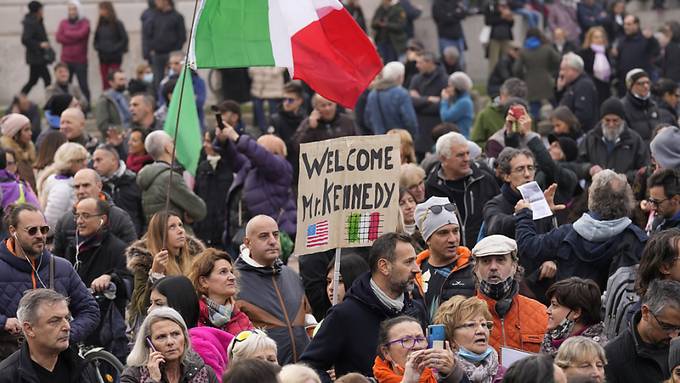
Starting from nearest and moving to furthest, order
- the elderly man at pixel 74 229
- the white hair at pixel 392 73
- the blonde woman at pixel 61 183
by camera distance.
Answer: the elderly man at pixel 74 229 → the blonde woman at pixel 61 183 → the white hair at pixel 392 73

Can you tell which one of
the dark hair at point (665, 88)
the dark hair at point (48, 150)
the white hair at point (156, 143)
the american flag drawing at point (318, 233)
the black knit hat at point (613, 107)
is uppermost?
the american flag drawing at point (318, 233)

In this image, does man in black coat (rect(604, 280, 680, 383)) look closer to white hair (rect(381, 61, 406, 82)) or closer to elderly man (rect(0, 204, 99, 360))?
elderly man (rect(0, 204, 99, 360))

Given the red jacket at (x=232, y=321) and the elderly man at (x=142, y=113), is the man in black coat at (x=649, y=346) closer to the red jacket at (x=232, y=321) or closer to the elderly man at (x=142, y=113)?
the red jacket at (x=232, y=321)

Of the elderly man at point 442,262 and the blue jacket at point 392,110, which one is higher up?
the elderly man at point 442,262

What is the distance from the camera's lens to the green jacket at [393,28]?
24.5 meters

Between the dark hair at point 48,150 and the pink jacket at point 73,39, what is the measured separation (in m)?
9.02

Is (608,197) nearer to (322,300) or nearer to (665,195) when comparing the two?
(665,195)

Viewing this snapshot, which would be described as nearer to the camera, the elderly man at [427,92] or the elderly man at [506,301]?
Result: the elderly man at [506,301]

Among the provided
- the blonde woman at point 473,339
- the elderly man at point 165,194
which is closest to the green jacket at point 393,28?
the elderly man at point 165,194

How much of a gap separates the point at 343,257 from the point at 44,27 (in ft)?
46.5

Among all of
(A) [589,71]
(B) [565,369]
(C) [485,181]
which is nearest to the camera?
(B) [565,369]

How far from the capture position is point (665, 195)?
10367 millimetres

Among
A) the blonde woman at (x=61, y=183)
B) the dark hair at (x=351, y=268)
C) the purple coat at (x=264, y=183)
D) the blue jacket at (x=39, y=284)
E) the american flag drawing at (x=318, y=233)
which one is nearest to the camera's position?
the american flag drawing at (x=318, y=233)

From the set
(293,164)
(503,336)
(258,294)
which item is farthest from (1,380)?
(293,164)
